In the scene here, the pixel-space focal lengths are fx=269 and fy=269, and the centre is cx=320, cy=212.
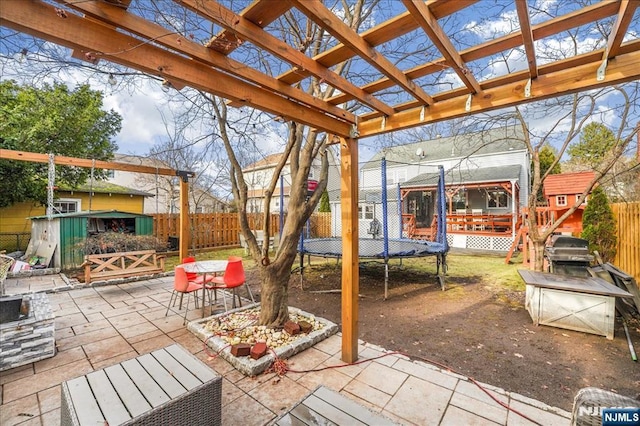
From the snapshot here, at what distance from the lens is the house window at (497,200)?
46.5 ft

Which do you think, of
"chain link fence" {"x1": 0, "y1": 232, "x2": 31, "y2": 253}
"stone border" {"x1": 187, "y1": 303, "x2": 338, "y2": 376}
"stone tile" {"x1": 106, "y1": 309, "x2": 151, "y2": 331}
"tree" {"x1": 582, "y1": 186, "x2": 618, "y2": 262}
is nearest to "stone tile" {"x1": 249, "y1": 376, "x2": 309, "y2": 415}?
"stone border" {"x1": 187, "y1": 303, "x2": 338, "y2": 376}

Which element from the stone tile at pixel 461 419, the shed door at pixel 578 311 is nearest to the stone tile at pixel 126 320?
the stone tile at pixel 461 419

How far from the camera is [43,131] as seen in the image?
8.30 metres

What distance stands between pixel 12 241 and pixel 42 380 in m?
10.3

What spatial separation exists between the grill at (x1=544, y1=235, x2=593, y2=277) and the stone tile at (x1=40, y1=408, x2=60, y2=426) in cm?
668

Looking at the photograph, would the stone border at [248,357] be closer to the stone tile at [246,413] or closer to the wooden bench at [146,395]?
the stone tile at [246,413]

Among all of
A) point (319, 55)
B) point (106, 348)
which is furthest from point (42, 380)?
point (319, 55)

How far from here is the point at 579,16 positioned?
58.4 inches

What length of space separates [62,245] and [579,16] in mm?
9944

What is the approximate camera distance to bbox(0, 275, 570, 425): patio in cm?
214

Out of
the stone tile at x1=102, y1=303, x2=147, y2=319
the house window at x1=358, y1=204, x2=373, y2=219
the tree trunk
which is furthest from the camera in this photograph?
the house window at x1=358, y1=204, x2=373, y2=219

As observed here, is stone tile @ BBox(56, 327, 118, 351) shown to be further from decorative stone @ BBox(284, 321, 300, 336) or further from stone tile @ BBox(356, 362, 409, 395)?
stone tile @ BBox(356, 362, 409, 395)

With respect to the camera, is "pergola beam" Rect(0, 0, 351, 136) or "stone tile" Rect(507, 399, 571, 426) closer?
"pergola beam" Rect(0, 0, 351, 136)

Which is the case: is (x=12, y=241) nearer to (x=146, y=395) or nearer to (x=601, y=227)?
(x=146, y=395)
